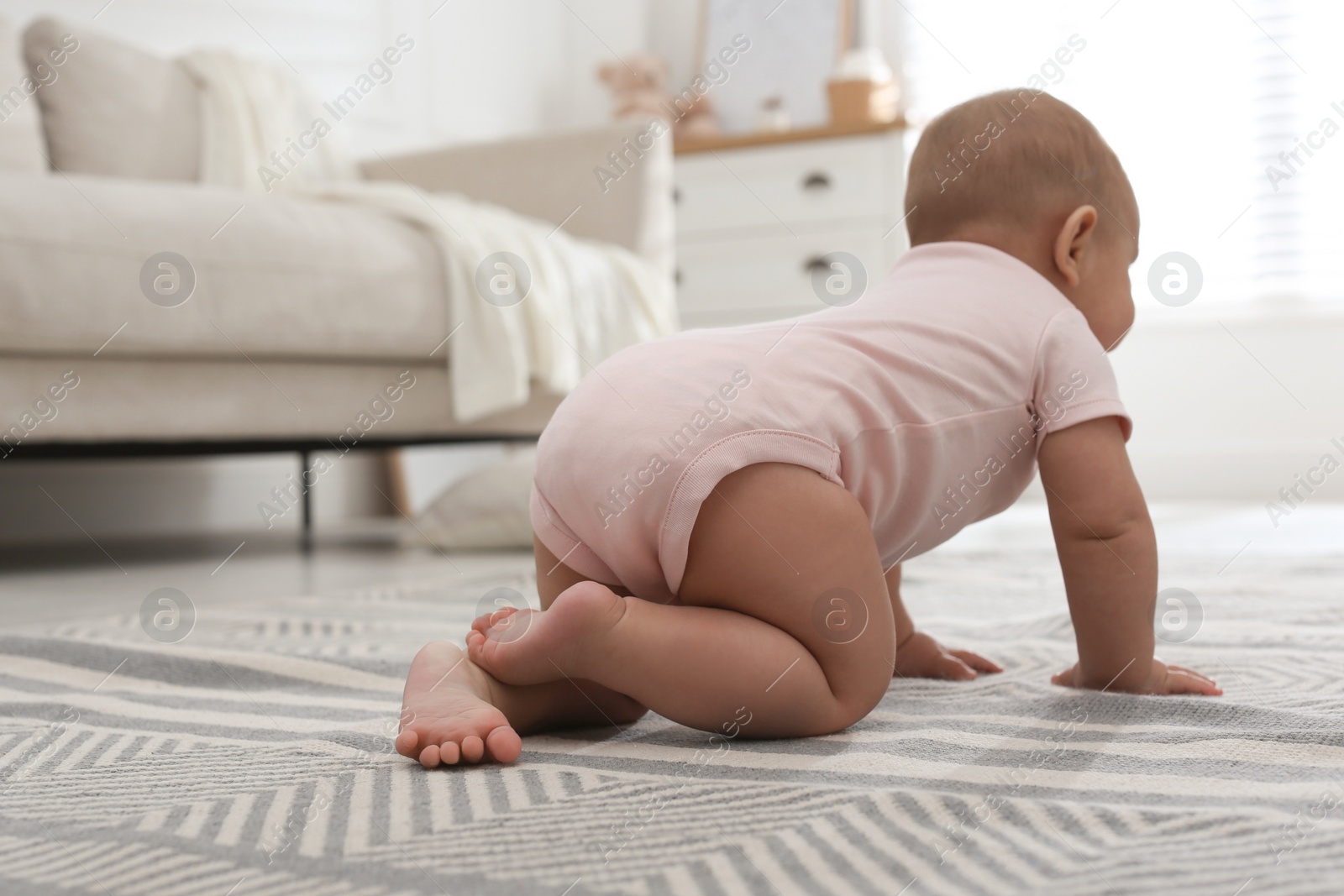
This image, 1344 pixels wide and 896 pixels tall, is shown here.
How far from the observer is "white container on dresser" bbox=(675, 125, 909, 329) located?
2.99 meters

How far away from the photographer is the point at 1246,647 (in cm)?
86

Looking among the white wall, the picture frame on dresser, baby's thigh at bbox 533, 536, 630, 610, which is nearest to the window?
the white wall

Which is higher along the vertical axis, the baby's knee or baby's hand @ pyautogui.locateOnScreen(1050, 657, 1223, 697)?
the baby's knee

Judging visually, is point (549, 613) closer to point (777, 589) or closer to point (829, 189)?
point (777, 589)

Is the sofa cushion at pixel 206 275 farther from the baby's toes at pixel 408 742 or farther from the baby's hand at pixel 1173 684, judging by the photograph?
the baby's hand at pixel 1173 684

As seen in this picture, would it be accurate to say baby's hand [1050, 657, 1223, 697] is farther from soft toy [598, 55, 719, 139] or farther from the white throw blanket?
soft toy [598, 55, 719, 139]

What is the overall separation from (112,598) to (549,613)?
954 mm

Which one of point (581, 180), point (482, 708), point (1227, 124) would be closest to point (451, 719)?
point (482, 708)

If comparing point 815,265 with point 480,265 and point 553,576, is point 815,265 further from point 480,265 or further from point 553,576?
point 553,576

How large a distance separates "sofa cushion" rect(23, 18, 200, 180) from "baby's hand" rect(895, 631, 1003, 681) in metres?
1.81

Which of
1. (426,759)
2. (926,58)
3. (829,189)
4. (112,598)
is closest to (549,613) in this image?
(426,759)

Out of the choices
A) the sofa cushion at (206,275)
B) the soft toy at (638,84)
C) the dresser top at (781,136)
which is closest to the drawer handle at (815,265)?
the dresser top at (781,136)

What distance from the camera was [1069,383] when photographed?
0.70 meters

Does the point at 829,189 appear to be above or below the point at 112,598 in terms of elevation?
above
